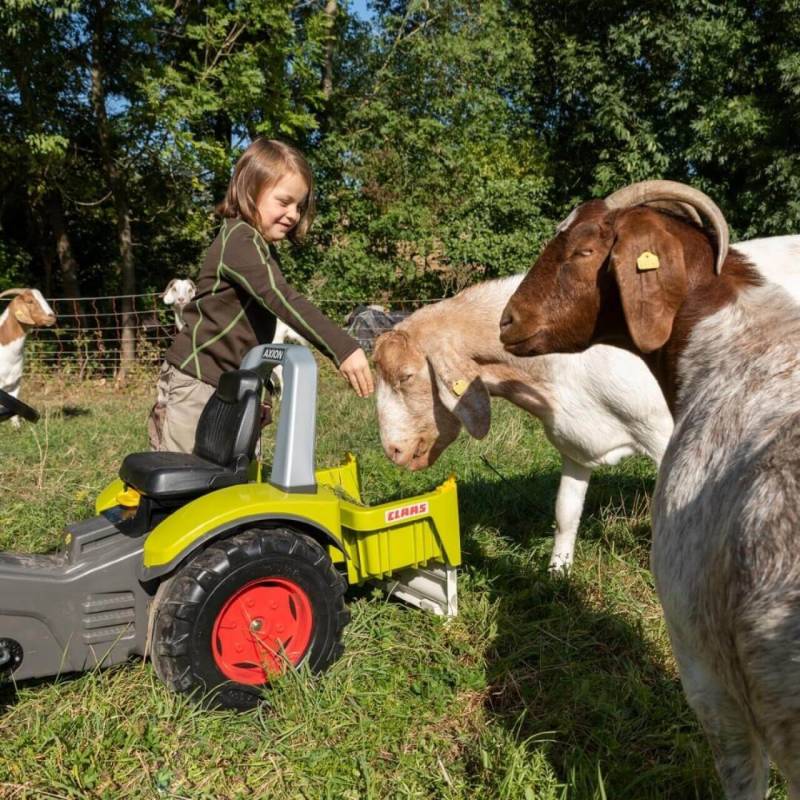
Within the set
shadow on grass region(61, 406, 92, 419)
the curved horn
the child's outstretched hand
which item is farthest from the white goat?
shadow on grass region(61, 406, 92, 419)

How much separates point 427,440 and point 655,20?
18.0m

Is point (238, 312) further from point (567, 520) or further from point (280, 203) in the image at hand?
point (567, 520)

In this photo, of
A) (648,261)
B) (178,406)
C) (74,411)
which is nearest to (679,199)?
(648,261)

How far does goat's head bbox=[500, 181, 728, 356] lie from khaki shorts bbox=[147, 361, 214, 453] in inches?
60.2

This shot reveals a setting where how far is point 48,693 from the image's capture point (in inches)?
113

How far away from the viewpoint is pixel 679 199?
2467 millimetres

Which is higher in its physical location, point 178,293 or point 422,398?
point 178,293

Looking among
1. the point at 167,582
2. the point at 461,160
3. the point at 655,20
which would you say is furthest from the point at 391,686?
the point at 655,20

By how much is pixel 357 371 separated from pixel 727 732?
6.05 feet

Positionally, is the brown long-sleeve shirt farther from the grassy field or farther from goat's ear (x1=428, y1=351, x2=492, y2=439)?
the grassy field

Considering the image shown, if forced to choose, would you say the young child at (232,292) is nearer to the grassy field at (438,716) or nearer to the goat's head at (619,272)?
the goat's head at (619,272)

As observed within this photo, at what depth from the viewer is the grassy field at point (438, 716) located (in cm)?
251

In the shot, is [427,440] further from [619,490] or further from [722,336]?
[722,336]

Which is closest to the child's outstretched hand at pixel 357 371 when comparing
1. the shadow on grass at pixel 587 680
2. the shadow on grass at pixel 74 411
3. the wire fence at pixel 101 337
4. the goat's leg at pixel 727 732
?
the shadow on grass at pixel 587 680
